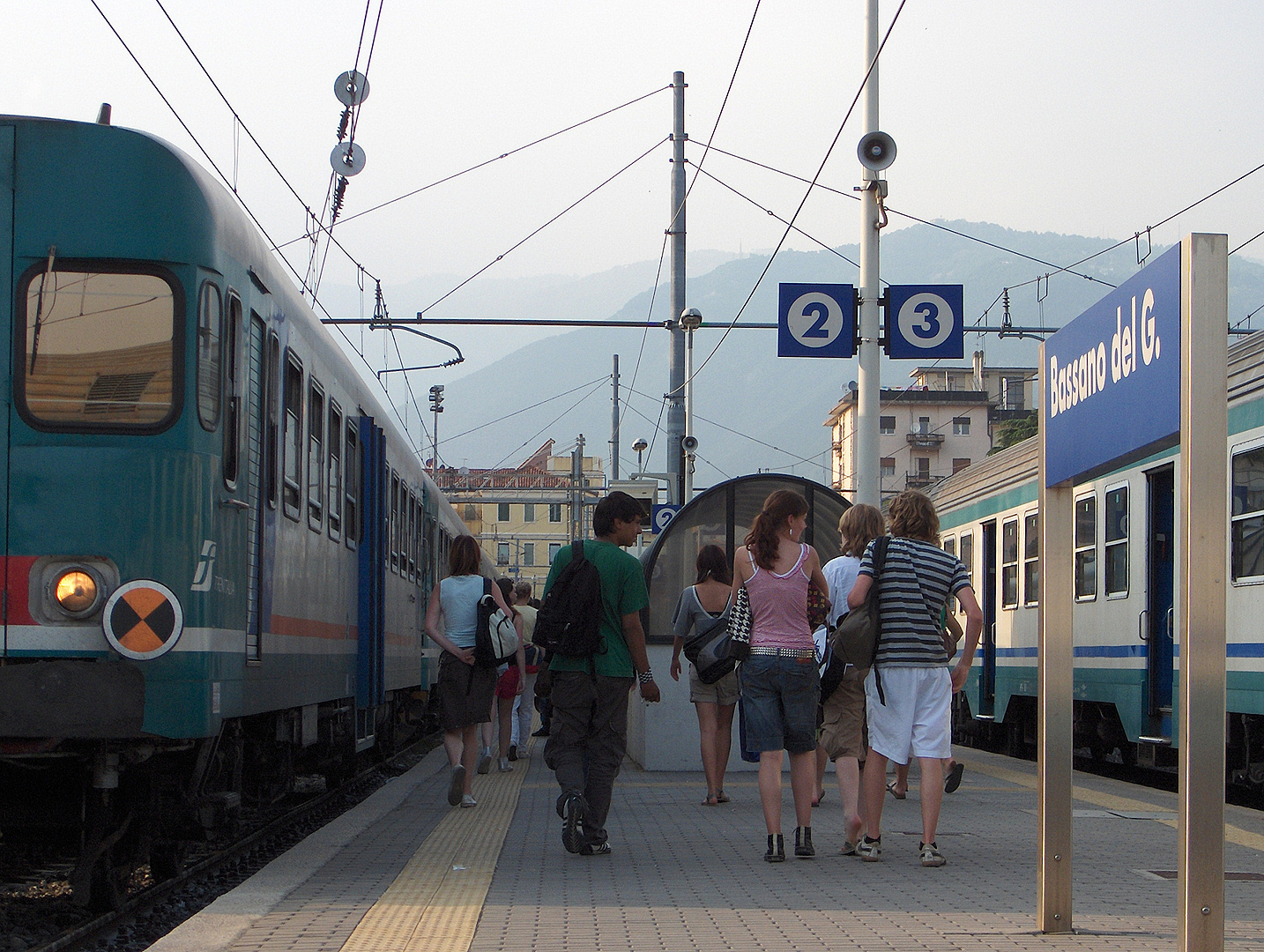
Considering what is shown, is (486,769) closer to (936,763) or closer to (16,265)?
(936,763)

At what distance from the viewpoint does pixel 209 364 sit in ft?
22.7

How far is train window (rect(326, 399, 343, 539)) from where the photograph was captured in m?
10.5

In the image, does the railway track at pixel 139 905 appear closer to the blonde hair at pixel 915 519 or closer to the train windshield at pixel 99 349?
the train windshield at pixel 99 349

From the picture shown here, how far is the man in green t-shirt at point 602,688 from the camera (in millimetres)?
7828

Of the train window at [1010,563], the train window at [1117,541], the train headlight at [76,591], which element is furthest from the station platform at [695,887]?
the train window at [1010,563]

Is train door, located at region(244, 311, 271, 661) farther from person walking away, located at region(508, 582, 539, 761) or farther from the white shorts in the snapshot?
person walking away, located at region(508, 582, 539, 761)

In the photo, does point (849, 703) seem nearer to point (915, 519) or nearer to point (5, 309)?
point (915, 519)

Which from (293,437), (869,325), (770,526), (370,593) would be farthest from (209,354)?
(869,325)

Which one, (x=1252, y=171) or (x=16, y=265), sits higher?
(x=1252, y=171)

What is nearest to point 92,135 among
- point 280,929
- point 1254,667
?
point 280,929

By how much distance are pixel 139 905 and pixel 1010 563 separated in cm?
1200

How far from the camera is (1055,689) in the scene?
5848 millimetres

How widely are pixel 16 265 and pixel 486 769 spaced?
6.87m

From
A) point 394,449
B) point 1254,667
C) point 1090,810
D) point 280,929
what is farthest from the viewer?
point 394,449
